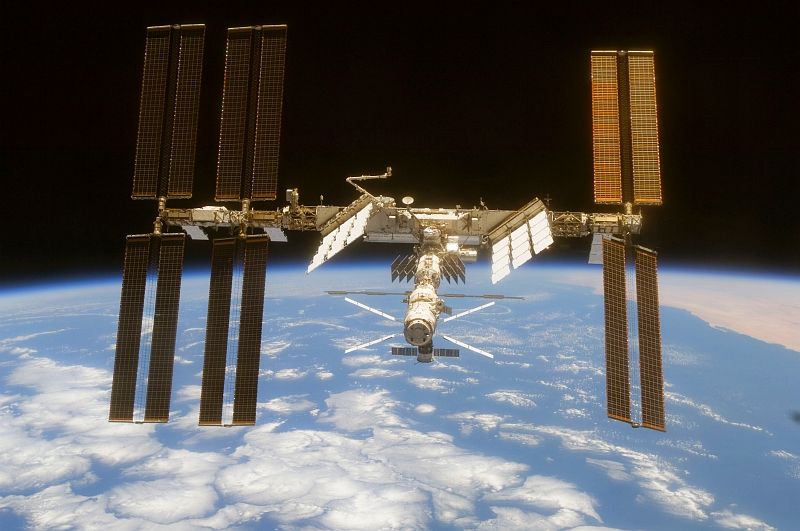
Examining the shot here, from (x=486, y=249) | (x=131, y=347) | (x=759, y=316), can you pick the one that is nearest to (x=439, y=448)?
(x=486, y=249)

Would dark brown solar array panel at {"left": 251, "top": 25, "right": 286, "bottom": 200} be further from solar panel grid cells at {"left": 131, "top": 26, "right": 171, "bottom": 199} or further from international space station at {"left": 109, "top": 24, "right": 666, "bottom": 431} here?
solar panel grid cells at {"left": 131, "top": 26, "right": 171, "bottom": 199}

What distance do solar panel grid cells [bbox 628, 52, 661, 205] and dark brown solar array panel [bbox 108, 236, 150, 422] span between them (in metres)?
6.54

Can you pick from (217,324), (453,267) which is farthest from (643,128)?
(217,324)

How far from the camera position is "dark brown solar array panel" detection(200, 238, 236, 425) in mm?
6008

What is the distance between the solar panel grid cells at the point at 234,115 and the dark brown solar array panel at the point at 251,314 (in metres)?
0.77

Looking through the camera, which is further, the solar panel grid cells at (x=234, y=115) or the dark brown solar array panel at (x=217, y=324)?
the solar panel grid cells at (x=234, y=115)

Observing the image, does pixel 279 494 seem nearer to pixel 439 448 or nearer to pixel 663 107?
pixel 439 448

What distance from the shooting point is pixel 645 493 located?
14430 mm

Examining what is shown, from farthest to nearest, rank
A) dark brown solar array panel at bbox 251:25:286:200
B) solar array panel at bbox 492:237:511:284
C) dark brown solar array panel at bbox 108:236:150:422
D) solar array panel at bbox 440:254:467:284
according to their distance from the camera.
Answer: solar array panel at bbox 440:254:467:284
dark brown solar array panel at bbox 251:25:286:200
dark brown solar array panel at bbox 108:236:150:422
solar array panel at bbox 492:237:511:284

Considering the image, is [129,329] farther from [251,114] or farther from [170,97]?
[251,114]

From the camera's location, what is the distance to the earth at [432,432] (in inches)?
524

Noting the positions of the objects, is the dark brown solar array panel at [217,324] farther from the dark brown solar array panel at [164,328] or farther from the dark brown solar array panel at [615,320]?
the dark brown solar array panel at [615,320]

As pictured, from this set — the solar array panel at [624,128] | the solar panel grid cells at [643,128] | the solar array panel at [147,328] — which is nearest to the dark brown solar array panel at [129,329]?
the solar array panel at [147,328]

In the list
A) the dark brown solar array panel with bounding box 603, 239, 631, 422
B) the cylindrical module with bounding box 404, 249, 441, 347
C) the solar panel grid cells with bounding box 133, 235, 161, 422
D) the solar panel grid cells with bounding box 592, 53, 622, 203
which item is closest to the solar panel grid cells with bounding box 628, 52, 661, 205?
the solar panel grid cells with bounding box 592, 53, 622, 203
